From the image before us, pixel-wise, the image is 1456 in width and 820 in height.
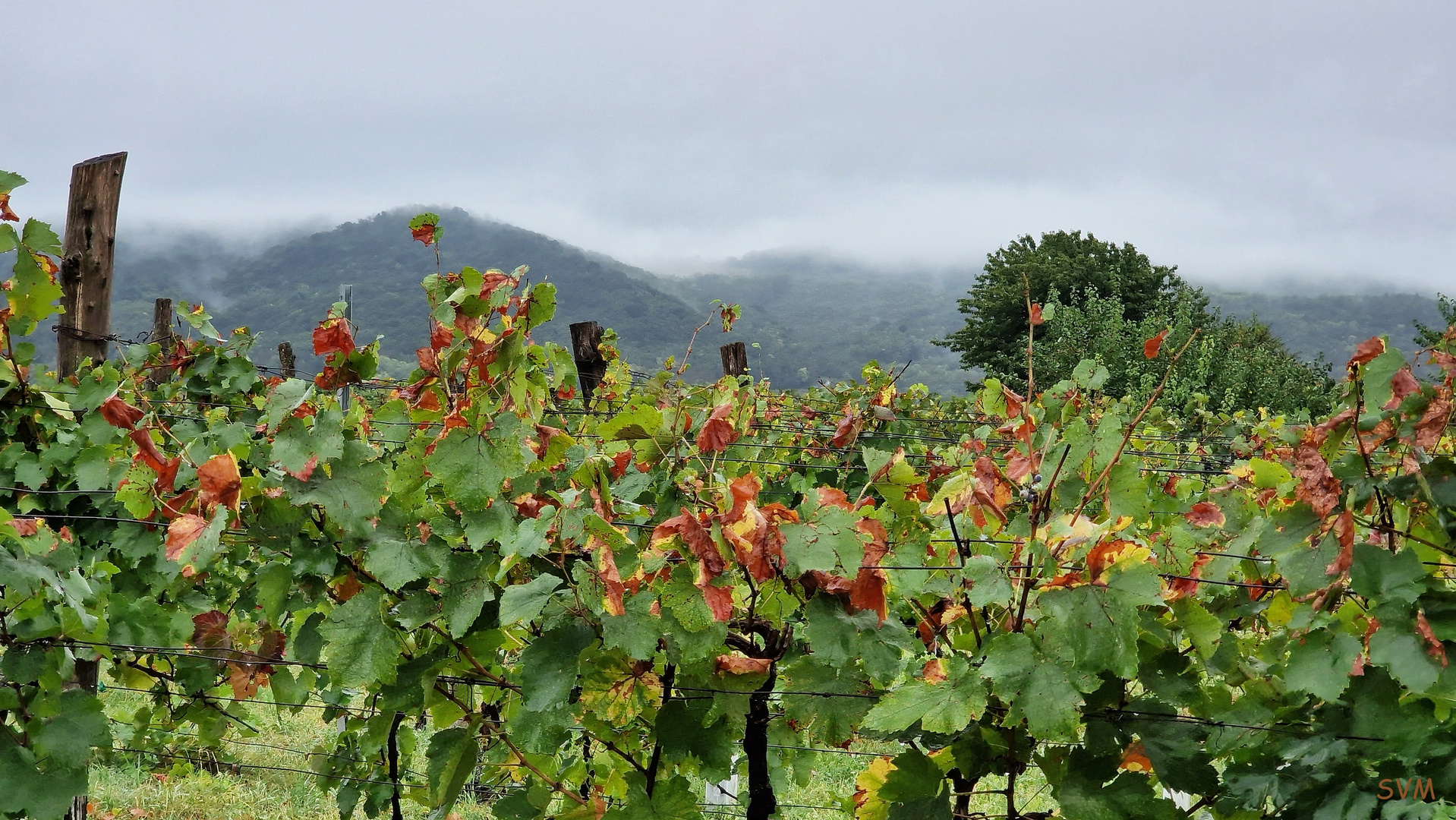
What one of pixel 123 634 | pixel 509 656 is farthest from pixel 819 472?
pixel 123 634

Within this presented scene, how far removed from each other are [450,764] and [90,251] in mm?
2963

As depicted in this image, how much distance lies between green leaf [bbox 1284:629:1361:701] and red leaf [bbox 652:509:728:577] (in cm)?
87

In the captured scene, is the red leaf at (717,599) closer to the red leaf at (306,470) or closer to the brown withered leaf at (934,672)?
the brown withered leaf at (934,672)

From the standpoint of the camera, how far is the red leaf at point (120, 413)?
6.49 ft

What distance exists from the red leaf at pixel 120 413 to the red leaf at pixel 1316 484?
7.24 feet

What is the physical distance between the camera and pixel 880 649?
5.03 ft

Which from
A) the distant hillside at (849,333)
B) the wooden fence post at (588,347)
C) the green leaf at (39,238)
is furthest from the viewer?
the distant hillside at (849,333)

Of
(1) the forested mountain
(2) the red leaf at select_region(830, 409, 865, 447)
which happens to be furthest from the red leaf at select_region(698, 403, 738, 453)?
(1) the forested mountain

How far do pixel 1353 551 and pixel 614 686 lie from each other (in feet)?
3.86

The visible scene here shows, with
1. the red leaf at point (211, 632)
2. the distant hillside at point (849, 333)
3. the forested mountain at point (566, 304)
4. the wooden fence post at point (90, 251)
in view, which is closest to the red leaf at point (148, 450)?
the red leaf at point (211, 632)

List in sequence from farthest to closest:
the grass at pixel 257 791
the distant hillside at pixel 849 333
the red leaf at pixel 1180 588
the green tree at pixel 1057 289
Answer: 1. the distant hillside at pixel 849 333
2. the green tree at pixel 1057 289
3. the grass at pixel 257 791
4. the red leaf at pixel 1180 588

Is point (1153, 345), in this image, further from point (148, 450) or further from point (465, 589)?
point (148, 450)

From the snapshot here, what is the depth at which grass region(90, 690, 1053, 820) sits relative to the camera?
428 centimetres

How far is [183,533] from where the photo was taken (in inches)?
58.8
